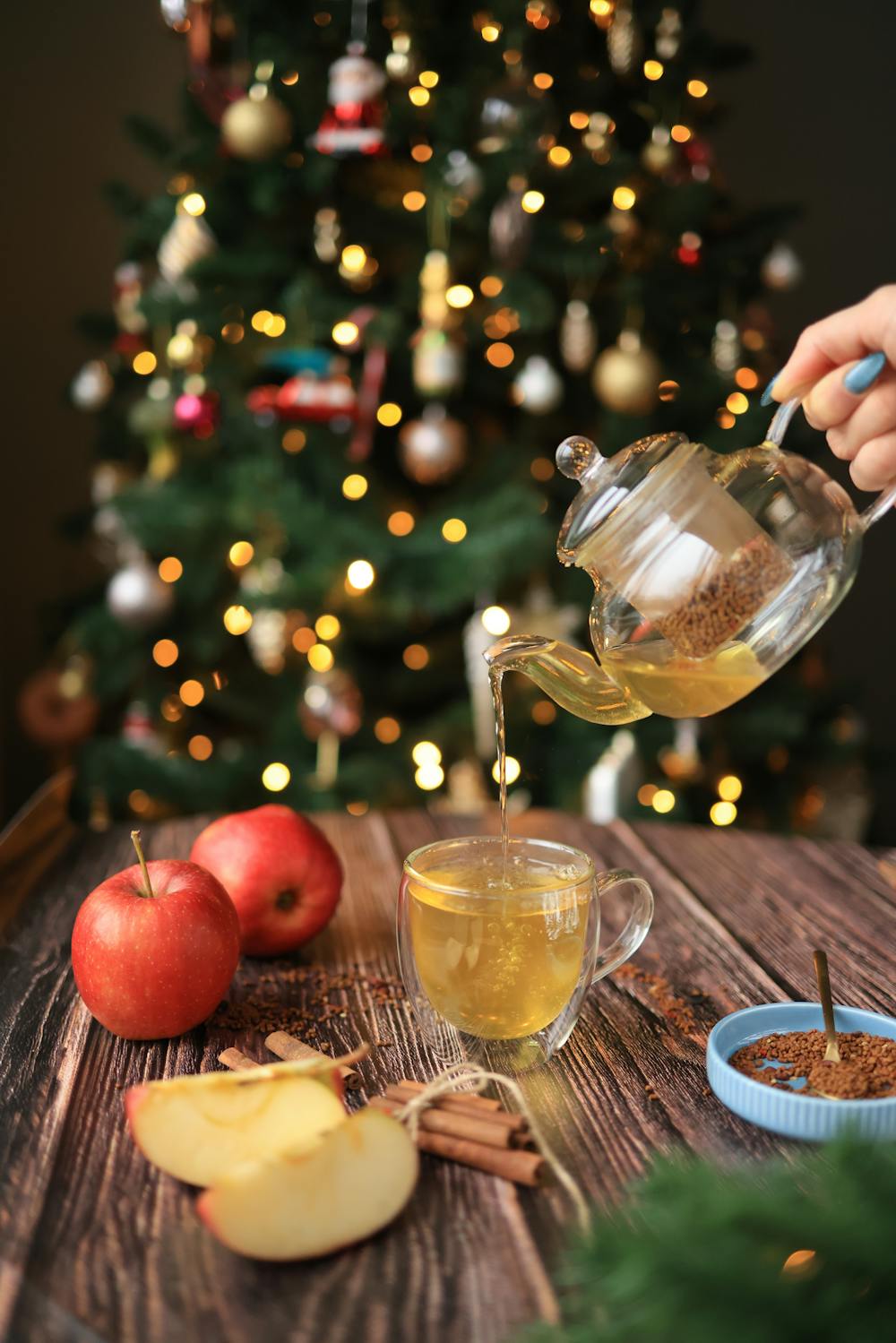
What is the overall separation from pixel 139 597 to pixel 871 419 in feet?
5.33

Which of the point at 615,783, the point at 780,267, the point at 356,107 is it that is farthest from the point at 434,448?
the point at 780,267

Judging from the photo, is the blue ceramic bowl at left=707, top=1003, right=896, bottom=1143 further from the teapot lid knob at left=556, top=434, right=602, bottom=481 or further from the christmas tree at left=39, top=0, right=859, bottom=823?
the christmas tree at left=39, top=0, right=859, bottom=823

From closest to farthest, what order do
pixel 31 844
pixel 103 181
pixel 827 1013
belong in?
1. pixel 827 1013
2. pixel 31 844
3. pixel 103 181

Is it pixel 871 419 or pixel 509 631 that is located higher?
A: pixel 871 419

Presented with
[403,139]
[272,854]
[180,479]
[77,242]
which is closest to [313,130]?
[403,139]

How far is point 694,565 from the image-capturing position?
776mm

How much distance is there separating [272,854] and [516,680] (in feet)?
4.51

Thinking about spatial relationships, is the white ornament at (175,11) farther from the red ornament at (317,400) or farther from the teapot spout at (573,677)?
the teapot spout at (573,677)

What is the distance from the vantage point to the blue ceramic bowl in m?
0.70

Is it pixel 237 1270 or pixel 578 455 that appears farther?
pixel 578 455

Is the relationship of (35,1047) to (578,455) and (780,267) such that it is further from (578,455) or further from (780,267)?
(780,267)

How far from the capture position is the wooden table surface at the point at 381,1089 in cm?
56

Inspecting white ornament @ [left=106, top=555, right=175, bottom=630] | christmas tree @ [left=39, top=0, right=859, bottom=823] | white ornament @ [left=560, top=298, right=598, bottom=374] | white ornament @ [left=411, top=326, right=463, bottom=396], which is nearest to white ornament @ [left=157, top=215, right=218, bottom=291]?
christmas tree @ [left=39, top=0, right=859, bottom=823]

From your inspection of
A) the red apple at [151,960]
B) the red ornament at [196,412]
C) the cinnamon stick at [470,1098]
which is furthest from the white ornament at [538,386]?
the cinnamon stick at [470,1098]
